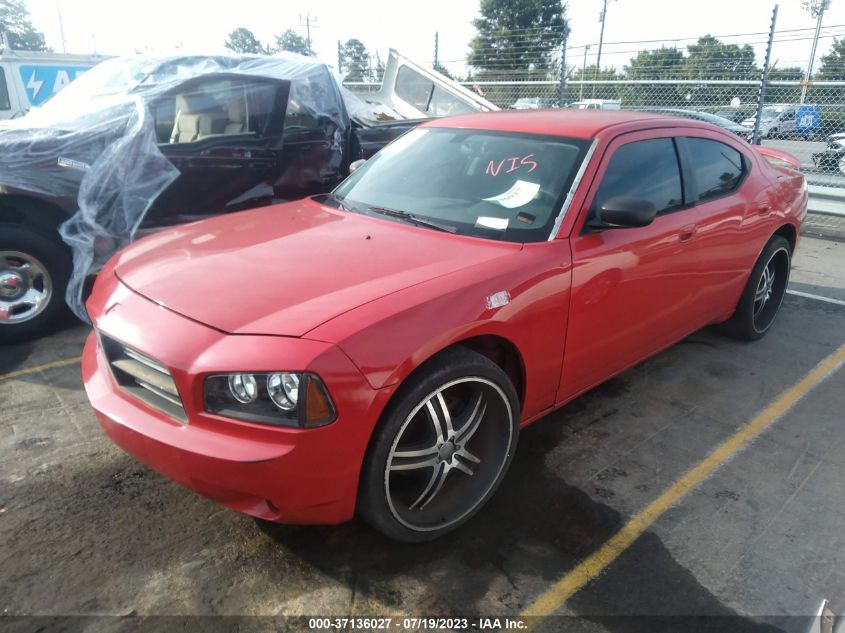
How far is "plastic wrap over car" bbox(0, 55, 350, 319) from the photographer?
438cm

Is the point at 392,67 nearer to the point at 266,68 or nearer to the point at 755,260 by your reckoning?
the point at 266,68

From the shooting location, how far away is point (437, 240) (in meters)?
2.84

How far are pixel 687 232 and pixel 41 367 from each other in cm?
405

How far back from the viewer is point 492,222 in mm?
2932

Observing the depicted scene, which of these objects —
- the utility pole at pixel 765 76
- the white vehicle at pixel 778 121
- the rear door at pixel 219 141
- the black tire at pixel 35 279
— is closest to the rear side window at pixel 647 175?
the rear door at pixel 219 141

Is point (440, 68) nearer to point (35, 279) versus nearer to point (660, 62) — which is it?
point (660, 62)

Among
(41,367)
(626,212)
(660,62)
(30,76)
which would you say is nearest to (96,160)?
(41,367)

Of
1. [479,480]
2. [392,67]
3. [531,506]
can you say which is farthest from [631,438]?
[392,67]

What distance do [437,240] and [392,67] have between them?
21.1 ft

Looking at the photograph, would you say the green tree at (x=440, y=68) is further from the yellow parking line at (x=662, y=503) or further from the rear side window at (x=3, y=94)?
the yellow parking line at (x=662, y=503)

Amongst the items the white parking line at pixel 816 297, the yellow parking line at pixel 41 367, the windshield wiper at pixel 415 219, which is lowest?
the white parking line at pixel 816 297

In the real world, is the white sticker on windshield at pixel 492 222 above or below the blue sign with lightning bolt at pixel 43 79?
below

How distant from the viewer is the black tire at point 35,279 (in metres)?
4.29

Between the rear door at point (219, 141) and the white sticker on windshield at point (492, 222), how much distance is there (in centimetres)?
297
